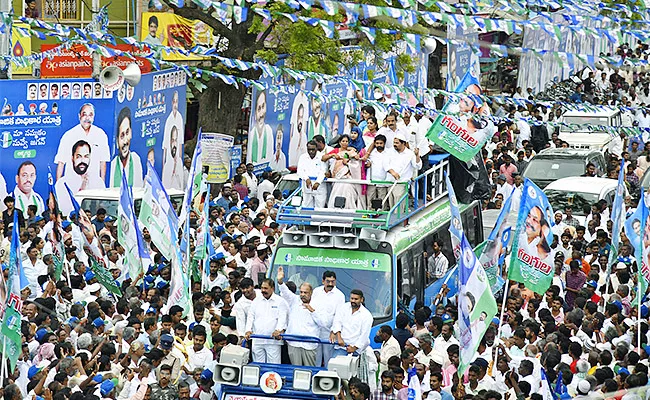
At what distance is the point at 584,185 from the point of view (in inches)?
845

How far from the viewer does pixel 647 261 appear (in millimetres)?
14398

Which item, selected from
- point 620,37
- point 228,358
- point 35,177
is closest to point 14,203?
point 35,177

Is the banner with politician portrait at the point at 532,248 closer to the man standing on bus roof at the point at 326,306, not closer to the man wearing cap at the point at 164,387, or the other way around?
the man standing on bus roof at the point at 326,306

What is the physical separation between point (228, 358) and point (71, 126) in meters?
10.9

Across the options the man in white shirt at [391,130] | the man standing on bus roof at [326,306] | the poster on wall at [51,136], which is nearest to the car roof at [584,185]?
the man in white shirt at [391,130]

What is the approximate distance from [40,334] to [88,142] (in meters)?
9.14

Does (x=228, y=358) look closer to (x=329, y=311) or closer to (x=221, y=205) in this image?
(x=329, y=311)

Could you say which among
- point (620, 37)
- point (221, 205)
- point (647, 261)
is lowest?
point (221, 205)

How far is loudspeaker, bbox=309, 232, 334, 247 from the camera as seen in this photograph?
14.2 metres

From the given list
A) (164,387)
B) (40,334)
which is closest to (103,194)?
(40,334)

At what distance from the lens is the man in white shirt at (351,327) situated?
12117mm

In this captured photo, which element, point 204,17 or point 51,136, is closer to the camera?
point 51,136

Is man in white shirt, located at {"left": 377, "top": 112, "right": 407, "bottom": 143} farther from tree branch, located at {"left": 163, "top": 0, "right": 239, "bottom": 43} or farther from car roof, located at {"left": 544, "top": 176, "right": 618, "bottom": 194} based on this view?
tree branch, located at {"left": 163, "top": 0, "right": 239, "bottom": 43}

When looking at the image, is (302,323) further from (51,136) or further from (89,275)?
(51,136)
